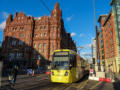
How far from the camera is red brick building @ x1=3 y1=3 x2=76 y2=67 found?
45.0 meters

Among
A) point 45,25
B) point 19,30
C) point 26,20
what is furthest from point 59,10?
point 19,30

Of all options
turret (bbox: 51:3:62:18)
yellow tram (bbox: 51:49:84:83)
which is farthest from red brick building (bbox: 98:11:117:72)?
yellow tram (bbox: 51:49:84:83)

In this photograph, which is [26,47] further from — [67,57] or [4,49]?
[67,57]

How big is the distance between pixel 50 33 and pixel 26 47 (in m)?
10.9

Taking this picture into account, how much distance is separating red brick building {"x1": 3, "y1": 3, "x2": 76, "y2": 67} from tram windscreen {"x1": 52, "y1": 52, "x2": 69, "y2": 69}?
3284 cm

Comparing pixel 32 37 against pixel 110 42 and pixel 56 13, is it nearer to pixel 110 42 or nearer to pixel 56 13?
pixel 56 13

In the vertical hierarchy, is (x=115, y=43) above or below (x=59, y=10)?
below

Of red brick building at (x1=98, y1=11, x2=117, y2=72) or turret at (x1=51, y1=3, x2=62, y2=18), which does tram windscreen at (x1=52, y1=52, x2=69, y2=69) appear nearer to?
red brick building at (x1=98, y1=11, x2=117, y2=72)

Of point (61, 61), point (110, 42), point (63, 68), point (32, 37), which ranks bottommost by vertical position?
point (63, 68)

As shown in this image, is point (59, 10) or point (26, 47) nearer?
point (26, 47)

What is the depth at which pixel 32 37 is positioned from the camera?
4753 centimetres

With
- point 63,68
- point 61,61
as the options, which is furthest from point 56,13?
point 63,68

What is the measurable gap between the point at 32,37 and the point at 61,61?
38759 millimetres

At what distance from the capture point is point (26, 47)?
1804 inches
